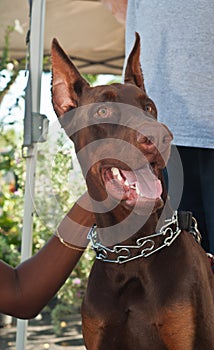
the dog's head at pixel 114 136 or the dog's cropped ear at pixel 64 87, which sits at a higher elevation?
the dog's cropped ear at pixel 64 87

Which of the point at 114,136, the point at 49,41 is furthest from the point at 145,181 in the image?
the point at 49,41

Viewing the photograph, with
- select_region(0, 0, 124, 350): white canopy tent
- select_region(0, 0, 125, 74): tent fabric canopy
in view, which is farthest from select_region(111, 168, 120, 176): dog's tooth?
select_region(0, 0, 125, 74): tent fabric canopy

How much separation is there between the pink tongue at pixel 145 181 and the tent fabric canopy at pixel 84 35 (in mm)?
1824

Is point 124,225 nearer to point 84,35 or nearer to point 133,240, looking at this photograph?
point 133,240

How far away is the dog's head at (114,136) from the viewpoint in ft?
7.02

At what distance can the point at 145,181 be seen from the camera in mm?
2230

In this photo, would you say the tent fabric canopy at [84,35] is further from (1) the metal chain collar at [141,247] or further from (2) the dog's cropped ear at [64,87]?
(1) the metal chain collar at [141,247]

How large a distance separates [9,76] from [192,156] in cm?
231

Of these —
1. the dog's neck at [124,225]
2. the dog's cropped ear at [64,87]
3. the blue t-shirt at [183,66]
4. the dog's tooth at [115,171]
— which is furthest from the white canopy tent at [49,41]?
the dog's tooth at [115,171]

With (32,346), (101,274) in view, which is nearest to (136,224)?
(101,274)

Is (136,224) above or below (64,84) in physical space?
below

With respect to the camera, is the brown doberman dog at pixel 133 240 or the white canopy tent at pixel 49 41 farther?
the white canopy tent at pixel 49 41

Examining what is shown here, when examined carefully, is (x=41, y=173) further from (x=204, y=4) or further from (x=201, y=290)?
(x=201, y=290)

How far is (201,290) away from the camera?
7.31 ft
